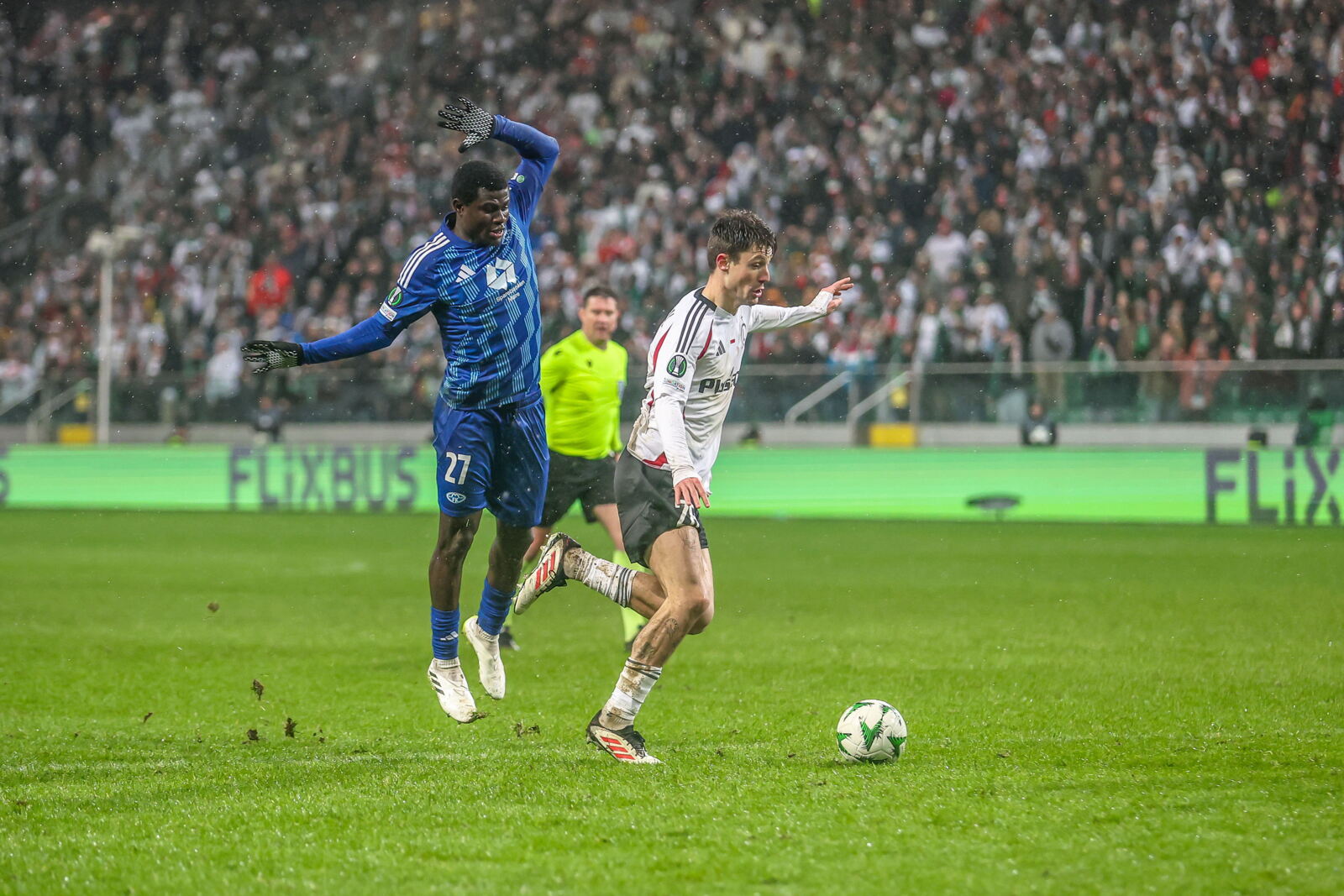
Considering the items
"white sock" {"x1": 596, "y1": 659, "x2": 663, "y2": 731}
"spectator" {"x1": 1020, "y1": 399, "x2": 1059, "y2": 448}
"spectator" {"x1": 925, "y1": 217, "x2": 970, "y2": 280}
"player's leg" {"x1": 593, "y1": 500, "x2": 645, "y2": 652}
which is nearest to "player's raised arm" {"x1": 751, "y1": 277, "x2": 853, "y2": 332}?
"white sock" {"x1": 596, "y1": 659, "x2": 663, "y2": 731}

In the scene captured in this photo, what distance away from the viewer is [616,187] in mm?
24406

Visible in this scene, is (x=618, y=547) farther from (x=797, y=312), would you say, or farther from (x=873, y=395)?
(x=873, y=395)

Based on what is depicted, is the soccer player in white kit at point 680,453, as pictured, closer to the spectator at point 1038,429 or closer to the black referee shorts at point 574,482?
the black referee shorts at point 574,482

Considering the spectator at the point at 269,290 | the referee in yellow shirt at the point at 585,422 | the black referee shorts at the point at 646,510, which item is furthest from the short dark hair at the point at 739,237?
the spectator at the point at 269,290

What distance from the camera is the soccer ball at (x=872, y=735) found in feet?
18.4

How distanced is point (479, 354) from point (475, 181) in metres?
0.76

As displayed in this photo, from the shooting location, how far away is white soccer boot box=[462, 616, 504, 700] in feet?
22.6

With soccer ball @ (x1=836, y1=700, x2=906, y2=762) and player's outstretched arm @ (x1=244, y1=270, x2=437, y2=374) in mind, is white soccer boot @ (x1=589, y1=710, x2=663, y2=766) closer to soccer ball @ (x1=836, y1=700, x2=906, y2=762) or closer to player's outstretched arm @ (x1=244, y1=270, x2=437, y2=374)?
soccer ball @ (x1=836, y1=700, x2=906, y2=762)

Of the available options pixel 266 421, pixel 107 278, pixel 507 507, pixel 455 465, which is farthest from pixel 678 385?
pixel 107 278

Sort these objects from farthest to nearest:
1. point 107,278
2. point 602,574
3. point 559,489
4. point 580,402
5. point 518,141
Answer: point 107,278, point 580,402, point 559,489, point 518,141, point 602,574

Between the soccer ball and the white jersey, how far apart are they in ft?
3.54

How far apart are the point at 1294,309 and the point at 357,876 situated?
1569cm

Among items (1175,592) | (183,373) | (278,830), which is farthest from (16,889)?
(183,373)

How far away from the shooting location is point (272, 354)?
603cm
